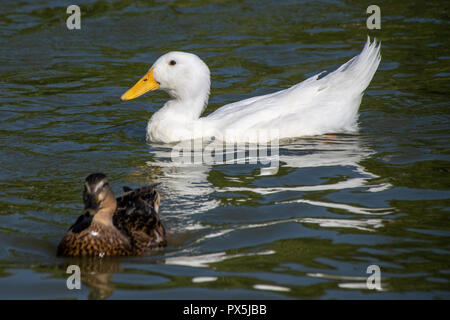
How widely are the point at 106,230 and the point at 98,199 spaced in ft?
0.91

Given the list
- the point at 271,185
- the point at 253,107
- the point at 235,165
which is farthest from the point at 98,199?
the point at 253,107

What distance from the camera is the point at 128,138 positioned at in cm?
898

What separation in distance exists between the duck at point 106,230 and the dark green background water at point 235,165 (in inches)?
4.1

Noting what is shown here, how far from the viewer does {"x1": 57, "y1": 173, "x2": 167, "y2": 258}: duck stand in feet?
17.5

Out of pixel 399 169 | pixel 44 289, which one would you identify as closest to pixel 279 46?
pixel 399 169

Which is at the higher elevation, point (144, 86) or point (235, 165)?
point (144, 86)

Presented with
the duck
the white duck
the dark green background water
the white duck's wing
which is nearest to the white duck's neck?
the white duck

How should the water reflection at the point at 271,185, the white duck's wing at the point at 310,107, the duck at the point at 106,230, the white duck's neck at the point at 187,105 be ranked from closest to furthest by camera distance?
the duck at the point at 106,230 < the water reflection at the point at 271,185 < the white duck's wing at the point at 310,107 < the white duck's neck at the point at 187,105

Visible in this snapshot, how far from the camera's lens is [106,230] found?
5.47 m

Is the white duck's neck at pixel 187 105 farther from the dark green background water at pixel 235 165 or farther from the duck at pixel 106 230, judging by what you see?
the duck at pixel 106 230

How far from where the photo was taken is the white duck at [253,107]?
→ 8.69 meters

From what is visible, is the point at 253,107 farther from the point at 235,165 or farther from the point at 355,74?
the point at 355,74

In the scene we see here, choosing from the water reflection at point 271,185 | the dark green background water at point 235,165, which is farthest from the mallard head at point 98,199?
the water reflection at point 271,185

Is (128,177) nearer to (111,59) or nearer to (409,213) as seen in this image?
(409,213)
